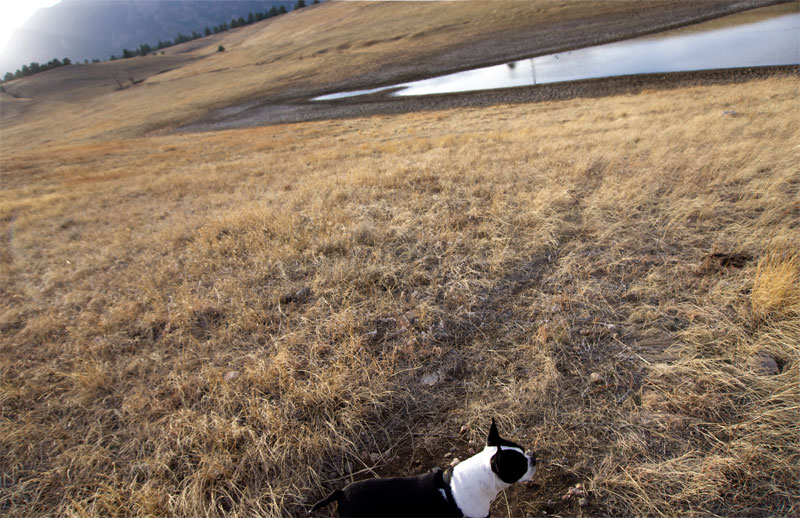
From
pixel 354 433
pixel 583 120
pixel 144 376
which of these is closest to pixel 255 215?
pixel 144 376

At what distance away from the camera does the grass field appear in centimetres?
269

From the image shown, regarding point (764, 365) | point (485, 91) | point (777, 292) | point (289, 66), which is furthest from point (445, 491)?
point (289, 66)

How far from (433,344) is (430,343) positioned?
1.3 inches

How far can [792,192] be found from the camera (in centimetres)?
556

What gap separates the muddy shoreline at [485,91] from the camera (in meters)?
27.0

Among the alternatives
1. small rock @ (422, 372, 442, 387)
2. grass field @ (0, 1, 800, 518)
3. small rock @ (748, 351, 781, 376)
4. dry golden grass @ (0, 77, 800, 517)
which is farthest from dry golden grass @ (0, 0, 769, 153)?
small rock @ (748, 351, 781, 376)

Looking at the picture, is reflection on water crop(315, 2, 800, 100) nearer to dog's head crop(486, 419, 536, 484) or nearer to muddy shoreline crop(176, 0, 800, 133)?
muddy shoreline crop(176, 0, 800, 133)

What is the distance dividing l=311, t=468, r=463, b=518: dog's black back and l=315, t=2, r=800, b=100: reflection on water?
107 ft

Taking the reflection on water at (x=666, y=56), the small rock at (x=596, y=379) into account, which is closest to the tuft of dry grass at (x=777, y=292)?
the small rock at (x=596, y=379)

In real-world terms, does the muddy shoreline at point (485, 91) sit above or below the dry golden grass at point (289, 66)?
below

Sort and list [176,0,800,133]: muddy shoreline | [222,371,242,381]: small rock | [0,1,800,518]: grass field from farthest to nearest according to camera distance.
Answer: [176,0,800,133]: muddy shoreline → [222,371,242,381]: small rock → [0,1,800,518]: grass field

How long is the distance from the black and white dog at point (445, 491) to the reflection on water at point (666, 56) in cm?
3222

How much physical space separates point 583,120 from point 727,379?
1407 centimetres

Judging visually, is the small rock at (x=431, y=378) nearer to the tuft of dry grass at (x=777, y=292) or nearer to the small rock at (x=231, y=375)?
the small rock at (x=231, y=375)
